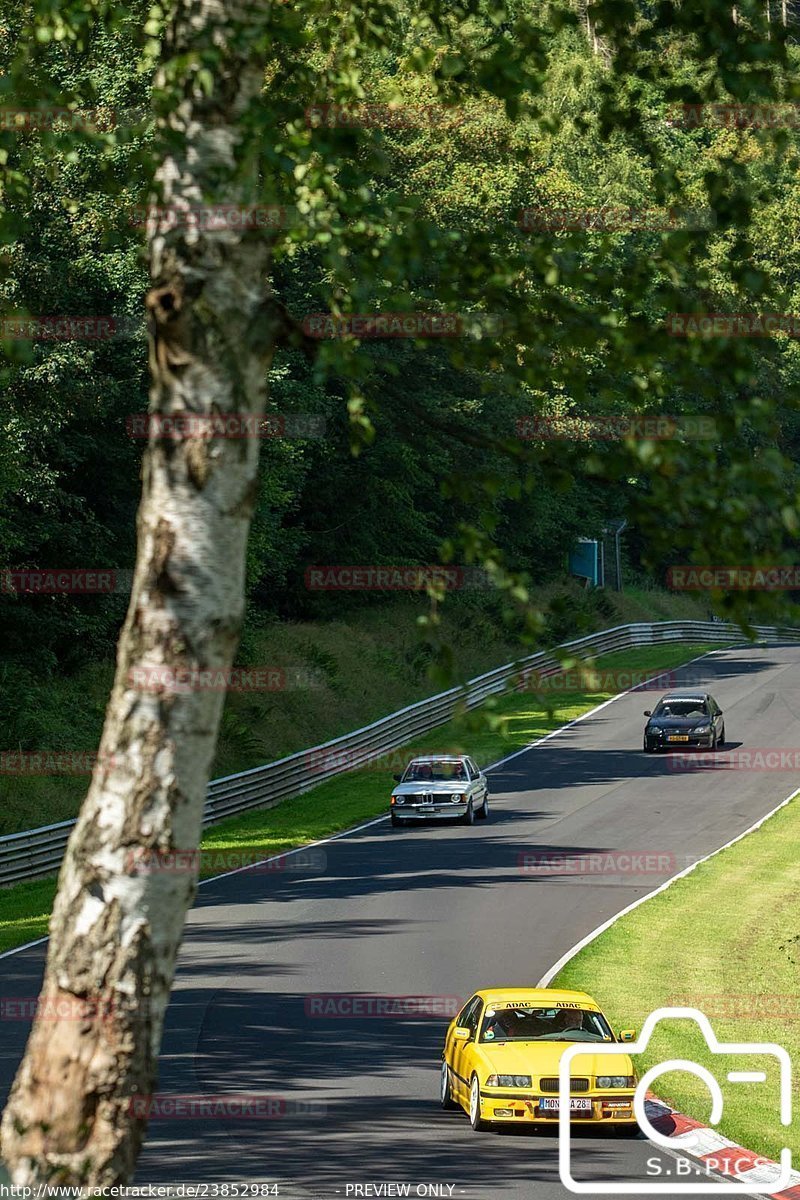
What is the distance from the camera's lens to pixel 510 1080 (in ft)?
51.1

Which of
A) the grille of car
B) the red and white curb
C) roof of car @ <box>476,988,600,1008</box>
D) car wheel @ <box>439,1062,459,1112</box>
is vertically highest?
roof of car @ <box>476,988,600,1008</box>

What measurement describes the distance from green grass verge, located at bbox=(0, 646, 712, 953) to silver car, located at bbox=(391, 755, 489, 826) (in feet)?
4.10

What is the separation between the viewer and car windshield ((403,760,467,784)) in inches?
1543

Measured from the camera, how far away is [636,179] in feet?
295

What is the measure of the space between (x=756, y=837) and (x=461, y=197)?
2950cm

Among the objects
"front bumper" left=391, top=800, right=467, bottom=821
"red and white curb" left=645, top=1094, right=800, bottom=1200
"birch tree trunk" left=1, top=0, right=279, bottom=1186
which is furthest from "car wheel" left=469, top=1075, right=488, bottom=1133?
"front bumper" left=391, top=800, right=467, bottom=821

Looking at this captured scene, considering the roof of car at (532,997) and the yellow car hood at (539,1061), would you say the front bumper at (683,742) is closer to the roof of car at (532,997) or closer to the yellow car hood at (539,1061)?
the roof of car at (532,997)

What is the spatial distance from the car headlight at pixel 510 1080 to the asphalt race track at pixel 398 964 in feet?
1.59

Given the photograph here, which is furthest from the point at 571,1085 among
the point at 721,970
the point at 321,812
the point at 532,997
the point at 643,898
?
the point at 321,812

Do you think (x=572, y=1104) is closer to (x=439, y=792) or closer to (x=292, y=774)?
(x=439, y=792)

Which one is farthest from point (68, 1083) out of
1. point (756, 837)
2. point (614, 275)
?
point (756, 837)

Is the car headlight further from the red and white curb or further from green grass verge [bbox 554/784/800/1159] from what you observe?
green grass verge [bbox 554/784/800/1159]

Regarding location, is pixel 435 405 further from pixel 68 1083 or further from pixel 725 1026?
pixel 68 1083

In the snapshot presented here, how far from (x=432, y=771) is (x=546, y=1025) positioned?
22.7 meters
